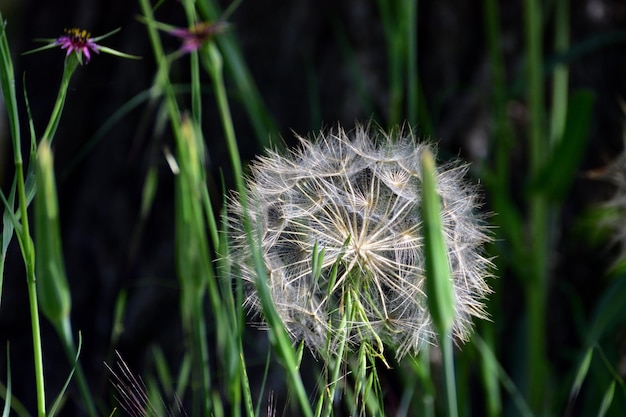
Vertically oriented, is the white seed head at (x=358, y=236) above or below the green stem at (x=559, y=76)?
below

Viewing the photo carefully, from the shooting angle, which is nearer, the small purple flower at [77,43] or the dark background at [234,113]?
the small purple flower at [77,43]

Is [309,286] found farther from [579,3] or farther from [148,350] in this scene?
[579,3]

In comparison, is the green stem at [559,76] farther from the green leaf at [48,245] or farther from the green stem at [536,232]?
the green leaf at [48,245]

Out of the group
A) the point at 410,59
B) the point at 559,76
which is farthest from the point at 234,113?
the point at 410,59

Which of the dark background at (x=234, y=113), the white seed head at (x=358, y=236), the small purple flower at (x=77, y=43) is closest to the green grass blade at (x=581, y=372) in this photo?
the white seed head at (x=358, y=236)

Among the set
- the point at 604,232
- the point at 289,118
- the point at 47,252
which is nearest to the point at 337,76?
the point at 289,118

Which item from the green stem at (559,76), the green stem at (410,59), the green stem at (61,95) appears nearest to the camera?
the green stem at (61,95)

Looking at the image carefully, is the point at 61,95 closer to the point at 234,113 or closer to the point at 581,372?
the point at 581,372
